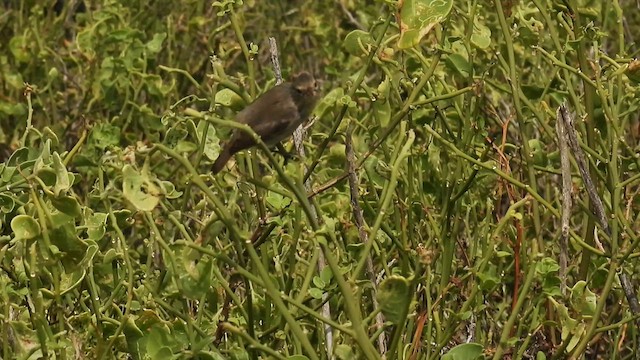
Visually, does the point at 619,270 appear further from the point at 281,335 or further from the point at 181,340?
the point at 181,340

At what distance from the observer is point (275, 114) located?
2.13 meters

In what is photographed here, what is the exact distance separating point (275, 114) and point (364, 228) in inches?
10.3

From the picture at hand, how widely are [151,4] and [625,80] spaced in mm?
2682

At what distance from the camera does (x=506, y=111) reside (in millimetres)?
3537

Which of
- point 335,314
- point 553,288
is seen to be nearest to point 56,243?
point 335,314

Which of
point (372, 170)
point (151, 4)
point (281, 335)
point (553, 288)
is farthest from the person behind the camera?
point (151, 4)

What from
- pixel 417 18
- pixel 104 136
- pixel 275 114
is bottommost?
pixel 104 136

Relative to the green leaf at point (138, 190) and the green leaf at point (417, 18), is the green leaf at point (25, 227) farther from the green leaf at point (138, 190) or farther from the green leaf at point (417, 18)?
the green leaf at point (417, 18)

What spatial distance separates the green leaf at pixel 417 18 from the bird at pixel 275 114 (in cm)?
24

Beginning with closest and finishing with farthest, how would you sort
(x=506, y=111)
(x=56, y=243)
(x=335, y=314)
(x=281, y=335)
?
(x=56, y=243) < (x=281, y=335) < (x=335, y=314) < (x=506, y=111)

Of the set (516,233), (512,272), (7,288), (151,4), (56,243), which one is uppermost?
(56,243)

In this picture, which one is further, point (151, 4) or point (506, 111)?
point (151, 4)

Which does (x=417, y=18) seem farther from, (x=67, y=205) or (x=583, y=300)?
(x=67, y=205)

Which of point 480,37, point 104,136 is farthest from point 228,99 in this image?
point 104,136
